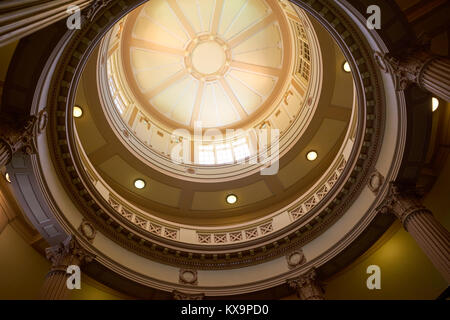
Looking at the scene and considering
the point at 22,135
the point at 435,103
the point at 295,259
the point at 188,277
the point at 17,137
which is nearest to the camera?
the point at 17,137

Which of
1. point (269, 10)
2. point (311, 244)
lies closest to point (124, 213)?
point (311, 244)

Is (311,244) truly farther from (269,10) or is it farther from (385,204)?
(269,10)

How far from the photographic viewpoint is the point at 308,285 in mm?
11656

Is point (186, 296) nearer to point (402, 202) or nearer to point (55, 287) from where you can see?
point (55, 287)

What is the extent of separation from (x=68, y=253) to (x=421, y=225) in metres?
9.82

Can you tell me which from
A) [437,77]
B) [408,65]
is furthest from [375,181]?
[437,77]

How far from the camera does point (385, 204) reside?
10469 mm

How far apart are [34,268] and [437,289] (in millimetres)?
12155

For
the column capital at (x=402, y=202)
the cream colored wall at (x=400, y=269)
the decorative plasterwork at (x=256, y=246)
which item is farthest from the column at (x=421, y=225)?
the decorative plasterwork at (x=256, y=246)

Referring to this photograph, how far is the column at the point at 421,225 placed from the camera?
817 centimetres

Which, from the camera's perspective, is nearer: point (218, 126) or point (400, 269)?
point (400, 269)

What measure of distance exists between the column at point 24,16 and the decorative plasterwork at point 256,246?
385cm

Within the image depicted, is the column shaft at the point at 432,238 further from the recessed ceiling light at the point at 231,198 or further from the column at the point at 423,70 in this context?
the recessed ceiling light at the point at 231,198

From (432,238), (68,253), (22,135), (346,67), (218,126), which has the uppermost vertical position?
(218,126)
